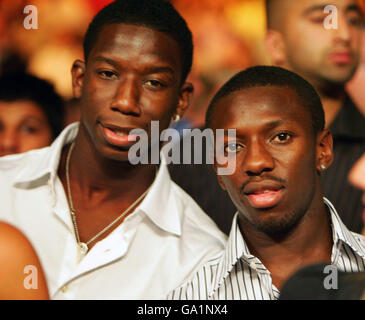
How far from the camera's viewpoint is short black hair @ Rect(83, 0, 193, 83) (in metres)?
1.41

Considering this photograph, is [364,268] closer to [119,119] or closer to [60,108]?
[119,119]

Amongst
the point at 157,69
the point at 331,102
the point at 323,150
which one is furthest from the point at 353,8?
the point at 157,69

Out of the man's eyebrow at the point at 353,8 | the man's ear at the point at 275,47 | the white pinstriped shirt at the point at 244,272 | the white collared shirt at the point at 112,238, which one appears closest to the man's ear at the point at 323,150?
the white pinstriped shirt at the point at 244,272

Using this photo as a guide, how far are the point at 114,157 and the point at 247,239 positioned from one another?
1.27ft

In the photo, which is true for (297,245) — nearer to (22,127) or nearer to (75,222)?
(75,222)

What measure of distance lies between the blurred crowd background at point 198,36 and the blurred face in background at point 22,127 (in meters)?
0.15

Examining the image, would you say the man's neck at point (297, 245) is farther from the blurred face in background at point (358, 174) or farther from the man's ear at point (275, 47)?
the man's ear at point (275, 47)

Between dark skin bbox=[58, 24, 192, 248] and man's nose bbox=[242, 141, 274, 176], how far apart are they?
0.26 metres

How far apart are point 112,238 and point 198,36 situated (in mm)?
710

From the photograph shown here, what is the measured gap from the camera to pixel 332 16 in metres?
1.66

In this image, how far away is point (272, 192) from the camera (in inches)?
49.5

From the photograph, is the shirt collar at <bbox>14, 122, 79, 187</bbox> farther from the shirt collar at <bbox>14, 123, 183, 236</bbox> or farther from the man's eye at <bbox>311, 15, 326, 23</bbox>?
the man's eye at <bbox>311, 15, 326, 23</bbox>

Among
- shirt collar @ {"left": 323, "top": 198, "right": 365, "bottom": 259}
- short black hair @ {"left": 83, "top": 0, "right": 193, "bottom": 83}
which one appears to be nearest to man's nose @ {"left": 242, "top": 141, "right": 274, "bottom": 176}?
shirt collar @ {"left": 323, "top": 198, "right": 365, "bottom": 259}

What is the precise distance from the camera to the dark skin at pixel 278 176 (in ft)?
4.12
